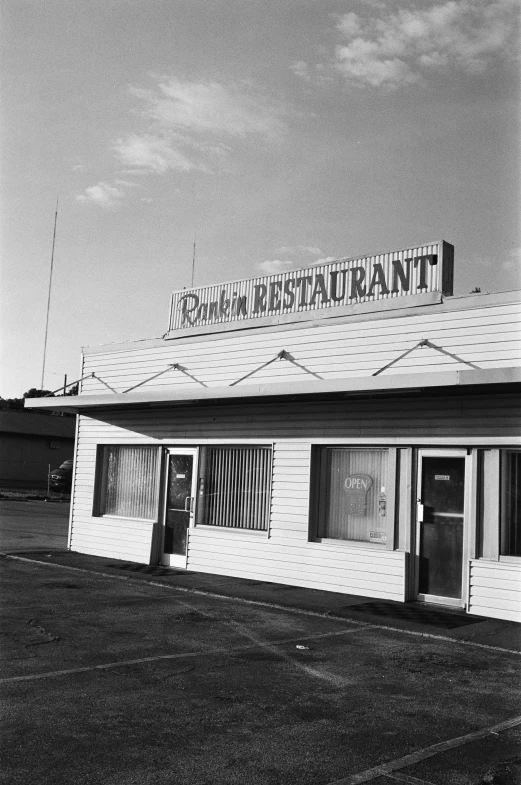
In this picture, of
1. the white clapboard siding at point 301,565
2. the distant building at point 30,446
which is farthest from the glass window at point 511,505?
the distant building at point 30,446

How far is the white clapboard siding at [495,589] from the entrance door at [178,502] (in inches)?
221

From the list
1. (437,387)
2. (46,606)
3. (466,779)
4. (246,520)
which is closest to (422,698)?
(466,779)

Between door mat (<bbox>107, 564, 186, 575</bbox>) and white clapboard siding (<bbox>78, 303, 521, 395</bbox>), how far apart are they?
3.30m

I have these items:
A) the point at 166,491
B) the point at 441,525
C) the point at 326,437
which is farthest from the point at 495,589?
the point at 166,491

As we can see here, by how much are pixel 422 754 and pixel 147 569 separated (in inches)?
369

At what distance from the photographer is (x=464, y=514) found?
10828 millimetres

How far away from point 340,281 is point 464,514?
4.25m

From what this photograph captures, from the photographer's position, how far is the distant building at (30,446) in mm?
42534

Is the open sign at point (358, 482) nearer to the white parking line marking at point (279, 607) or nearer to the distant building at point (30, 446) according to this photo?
the white parking line marking at point (279, 607)

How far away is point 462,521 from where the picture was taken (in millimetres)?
10945

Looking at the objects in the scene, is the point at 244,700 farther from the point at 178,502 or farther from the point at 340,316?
the point at 178,502

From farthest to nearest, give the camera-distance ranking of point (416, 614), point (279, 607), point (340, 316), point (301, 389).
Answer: point (340, 316) → point (301, 389) → point (279, 607) → point (416, 614)

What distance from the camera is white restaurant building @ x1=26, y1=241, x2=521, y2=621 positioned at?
10594 mm

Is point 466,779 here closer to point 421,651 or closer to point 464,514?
point 421,651
